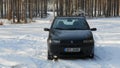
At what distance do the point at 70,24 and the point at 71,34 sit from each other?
113 centimetres

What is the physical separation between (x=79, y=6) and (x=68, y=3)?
3234 millimetres

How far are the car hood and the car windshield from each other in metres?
0.46

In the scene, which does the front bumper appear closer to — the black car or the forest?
the black car

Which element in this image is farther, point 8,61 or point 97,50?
point 97,50

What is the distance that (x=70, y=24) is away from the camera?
40.4ft

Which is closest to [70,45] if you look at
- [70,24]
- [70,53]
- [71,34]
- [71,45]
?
[71,45]

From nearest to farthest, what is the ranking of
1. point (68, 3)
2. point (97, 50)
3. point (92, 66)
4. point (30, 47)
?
point (92, 66) → point (97, 50) → point (30, 47) → point (68, 3)

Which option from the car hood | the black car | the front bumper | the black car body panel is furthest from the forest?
the front bumper

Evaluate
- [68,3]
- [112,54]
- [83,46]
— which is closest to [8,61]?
[83,46]

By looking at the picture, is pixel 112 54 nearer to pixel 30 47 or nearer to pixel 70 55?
pixel 70 55

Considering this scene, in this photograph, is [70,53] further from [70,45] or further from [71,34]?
[71,34]

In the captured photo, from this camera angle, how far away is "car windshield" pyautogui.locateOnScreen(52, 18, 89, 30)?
12188mm

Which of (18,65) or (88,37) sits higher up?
(88,37)

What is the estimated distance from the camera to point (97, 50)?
43.1 ft
